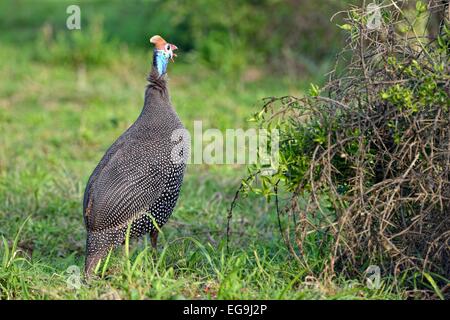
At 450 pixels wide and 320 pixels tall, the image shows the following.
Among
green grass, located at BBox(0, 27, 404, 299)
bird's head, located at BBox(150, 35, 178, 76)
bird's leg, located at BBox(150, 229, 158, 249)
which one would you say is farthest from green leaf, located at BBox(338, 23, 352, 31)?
bird's leg, located at BBox(150, 229, 158, 249)

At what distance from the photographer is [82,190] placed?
20.3 ft

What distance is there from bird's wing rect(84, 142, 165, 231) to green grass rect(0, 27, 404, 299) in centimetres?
24

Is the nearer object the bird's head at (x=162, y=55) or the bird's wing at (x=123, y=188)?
the bird's wing at (x=123, y=188)

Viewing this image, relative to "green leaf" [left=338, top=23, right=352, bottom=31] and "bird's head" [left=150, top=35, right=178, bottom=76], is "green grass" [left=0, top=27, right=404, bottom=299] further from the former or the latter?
"green leaf" [left=338, top=23, right=352, bottom=31]

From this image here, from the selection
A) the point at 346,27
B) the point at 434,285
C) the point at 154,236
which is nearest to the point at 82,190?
the point at 154,236

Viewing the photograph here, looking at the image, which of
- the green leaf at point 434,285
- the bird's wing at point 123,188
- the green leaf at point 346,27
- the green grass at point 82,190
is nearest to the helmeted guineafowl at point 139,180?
the bird's wing at point 123,188

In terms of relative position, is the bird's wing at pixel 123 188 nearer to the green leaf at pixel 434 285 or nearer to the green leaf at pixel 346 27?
the green leaf at pixel 346 27

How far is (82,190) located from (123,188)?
1695 millimetres

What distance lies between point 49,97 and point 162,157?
469 centimetres

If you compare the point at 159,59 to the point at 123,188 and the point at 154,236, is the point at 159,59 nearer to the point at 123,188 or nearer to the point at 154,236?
the point at 123,188

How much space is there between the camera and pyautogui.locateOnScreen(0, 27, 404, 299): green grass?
4008 mm

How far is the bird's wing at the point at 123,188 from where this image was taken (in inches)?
178

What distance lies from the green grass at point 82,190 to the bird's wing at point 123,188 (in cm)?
24
